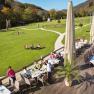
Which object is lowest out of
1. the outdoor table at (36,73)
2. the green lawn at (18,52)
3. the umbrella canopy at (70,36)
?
the green lawn at (18,52)

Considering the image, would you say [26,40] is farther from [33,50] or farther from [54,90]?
[54,90]

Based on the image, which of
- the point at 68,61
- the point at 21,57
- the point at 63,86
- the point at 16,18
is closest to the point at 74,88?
the point at 63,86

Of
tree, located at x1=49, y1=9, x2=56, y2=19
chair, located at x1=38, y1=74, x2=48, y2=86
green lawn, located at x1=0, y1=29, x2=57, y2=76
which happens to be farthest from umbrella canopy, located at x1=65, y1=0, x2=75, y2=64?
tree, located at x1=49, y1=9, x2=56, y2=19

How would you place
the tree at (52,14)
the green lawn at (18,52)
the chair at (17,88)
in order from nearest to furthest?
1. the chair at (17,88)
2. the green lawn at (18,52)
3. the tree at (52,14)

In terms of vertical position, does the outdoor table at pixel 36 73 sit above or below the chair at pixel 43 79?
above

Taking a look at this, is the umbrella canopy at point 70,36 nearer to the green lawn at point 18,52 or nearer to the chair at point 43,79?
the chair at point 43,79

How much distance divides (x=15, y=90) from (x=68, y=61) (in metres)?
3.97

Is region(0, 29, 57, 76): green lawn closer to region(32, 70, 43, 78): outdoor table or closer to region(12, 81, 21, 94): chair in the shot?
region(32, 70, 43, 78): outdoor table

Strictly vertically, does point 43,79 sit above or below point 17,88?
above

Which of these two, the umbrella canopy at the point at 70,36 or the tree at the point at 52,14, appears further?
the tree at the point at 52,14

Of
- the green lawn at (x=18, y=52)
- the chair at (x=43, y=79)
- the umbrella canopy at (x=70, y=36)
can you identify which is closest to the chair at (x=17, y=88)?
the chair at (x=43, y=79)

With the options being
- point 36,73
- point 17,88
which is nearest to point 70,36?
point 36,73

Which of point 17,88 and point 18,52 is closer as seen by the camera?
point 17,88

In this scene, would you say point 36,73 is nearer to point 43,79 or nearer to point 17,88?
point 43,79
